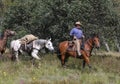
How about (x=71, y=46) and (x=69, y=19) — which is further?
(x=69, y=19)

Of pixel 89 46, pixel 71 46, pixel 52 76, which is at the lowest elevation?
pixel 71 46

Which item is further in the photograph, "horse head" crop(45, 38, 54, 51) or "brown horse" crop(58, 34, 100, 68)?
"horse head" crop(45, 38, 54, 51)

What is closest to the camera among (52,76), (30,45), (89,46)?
(52,76)

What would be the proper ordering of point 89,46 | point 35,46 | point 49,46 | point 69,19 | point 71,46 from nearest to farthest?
point 89,46, point 71,46, point 49,46, point 35,46, point 69,19

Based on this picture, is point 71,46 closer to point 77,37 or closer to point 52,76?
point 77,37

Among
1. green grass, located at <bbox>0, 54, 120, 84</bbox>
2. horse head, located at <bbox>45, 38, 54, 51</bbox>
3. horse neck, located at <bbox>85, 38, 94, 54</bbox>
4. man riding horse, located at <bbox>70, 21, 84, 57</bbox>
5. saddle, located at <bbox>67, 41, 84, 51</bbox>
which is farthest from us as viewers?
horse head, located at <bbox>45, 38, 54, 51</bbox>

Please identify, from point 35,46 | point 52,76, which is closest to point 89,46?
point 35,46

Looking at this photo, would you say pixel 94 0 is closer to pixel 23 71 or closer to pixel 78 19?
pixel 78 19

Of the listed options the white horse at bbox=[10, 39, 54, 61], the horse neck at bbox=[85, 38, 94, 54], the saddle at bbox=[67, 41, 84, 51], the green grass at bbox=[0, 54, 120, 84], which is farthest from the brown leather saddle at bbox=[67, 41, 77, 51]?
the green grass at bbox=[0, 54, 120, 84]

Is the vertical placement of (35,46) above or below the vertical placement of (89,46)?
below

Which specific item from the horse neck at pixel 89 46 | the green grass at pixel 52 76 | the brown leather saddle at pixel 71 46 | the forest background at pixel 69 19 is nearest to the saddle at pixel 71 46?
the brown leather saddle at pixel 71 46

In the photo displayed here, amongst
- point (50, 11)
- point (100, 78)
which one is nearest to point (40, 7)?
point (50, 11)

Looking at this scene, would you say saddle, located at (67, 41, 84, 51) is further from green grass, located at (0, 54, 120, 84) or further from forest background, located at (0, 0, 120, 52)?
forest background, located at (0, 0, 120, 52)

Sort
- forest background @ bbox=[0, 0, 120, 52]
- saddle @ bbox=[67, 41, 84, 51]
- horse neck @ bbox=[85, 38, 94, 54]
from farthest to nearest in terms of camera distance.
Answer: forest background @ bbox=[0, 0, 120, 52], saddle @ bbox=[67, 41, 84, 51], horse neck @ bbox=[85, 38, 94, 54]
